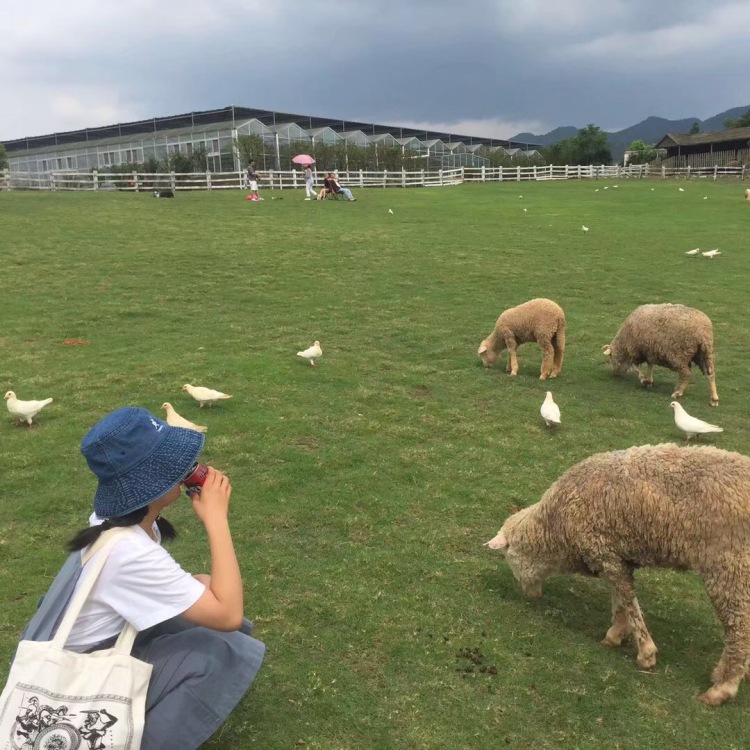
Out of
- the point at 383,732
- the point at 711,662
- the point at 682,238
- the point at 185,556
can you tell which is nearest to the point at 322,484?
the point at 185,556

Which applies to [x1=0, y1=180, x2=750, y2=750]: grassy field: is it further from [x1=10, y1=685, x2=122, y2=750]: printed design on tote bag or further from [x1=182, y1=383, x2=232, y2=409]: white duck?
[x1=10, y1=685, x2=122, y2=750]: printed design on tote bag

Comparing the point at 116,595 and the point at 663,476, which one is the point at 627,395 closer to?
the point at 663,476

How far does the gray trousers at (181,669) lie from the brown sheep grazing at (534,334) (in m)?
7.90

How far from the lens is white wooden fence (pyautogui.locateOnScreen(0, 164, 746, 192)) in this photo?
131 feet

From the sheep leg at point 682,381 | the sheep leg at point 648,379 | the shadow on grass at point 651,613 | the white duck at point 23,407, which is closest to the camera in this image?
the shadow on grass at point 651,613

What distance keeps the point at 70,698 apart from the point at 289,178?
43.2 meters

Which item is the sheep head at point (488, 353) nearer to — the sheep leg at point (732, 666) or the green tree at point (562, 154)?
the sheep leg at point (732, 666)

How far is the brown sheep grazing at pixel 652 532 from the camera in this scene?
3908 millimetres

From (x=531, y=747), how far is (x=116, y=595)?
2.44 m

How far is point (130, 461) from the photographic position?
2943 millimetres

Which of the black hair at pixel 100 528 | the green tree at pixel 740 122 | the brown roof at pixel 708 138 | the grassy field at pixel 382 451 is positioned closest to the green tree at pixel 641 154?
the brown roof at pixel 708 138

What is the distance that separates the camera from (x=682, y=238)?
2344 cm

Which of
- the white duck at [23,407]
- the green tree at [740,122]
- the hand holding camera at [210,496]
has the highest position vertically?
the green tree at [740,122]

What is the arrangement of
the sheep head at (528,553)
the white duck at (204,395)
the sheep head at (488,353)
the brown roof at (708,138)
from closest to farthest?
the sheep head at (528,553) < the white duck at (204,395) < the sheep head at (488,353) < the brown roof at (708,138)
